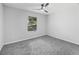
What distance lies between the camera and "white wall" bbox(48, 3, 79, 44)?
367cm

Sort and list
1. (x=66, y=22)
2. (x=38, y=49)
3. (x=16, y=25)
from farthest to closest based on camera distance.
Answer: (x=66, y=22) < (x=16, y=25) < (x=38, y=49)

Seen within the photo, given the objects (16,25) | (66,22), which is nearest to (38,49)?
(16,25)

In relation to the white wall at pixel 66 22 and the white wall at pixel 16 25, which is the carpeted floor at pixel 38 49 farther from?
the white wall at pixel 66 22

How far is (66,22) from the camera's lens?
14.4 feet

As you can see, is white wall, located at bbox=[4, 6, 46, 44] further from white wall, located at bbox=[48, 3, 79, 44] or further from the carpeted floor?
white wall, located at bbox=[48, 3, 79, 44]

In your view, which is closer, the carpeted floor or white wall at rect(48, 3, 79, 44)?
the carpeted floor

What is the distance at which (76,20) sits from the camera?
3.71 m

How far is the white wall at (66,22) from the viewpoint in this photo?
3674 millimetres

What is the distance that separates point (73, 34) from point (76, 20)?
98cm

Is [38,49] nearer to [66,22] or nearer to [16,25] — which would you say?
[16,25]

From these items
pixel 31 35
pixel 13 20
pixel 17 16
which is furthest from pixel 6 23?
pixel 31 35

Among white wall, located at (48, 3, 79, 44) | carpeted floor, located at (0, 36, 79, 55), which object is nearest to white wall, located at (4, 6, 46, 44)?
carpeted floor, located at (0, 36, 79, 55)

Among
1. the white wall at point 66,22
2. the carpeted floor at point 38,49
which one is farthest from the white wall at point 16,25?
the white wall at point 66,22

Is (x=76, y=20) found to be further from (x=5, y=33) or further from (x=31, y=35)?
(x=5, y=33)
